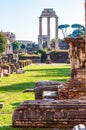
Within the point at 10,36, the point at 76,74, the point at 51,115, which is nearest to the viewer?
the point at 51,115

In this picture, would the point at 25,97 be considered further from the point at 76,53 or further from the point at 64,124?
the point at 64,124

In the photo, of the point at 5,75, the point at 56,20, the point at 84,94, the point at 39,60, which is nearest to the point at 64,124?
the point at 84,94

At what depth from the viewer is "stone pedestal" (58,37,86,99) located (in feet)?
36.9

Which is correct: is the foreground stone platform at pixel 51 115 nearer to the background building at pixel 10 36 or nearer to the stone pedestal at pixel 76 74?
the stone pedestal at pixel 76 74

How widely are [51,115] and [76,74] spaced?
126 inches

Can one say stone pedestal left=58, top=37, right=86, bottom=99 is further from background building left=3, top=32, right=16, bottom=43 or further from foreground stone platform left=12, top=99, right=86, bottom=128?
background building left=3, top=32, right=16, bottom=43

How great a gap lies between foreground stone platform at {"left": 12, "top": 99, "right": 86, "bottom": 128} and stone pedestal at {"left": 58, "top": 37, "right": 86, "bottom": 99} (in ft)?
7.78

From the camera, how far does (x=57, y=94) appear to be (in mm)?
11508

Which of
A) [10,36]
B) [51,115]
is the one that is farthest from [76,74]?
[10,36]

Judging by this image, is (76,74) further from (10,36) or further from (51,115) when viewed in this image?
(10,36)

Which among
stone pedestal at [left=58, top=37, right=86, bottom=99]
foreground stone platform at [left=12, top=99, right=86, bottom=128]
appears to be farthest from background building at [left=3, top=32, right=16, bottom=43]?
foreground stone platform at [left=12, top=99, right=86, bottom=128]

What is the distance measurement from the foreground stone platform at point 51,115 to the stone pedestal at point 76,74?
7.78 feet

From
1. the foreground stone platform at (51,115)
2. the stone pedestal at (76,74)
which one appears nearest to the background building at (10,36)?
the stone pedestal at (76,74)

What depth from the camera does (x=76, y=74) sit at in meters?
11.7
